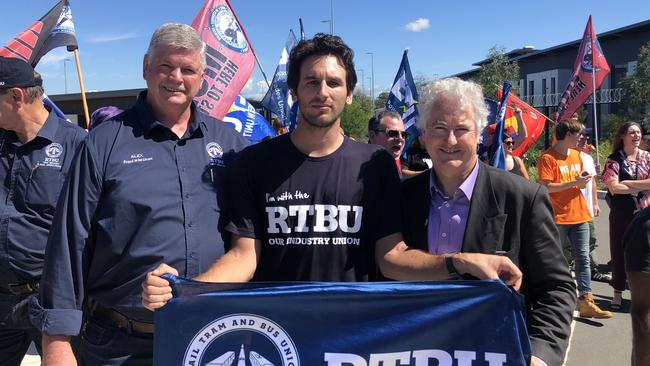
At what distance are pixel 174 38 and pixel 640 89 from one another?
1442 inches

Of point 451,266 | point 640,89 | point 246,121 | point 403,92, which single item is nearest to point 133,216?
point 451,266

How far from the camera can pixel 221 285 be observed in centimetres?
232

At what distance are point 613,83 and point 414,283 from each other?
169 ft

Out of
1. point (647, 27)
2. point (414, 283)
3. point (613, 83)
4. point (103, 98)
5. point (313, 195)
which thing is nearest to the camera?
point (414, 283)

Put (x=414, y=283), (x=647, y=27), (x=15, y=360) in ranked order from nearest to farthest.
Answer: (x=414, y=283)
(x=15, y=360)
(x=647, y=27)

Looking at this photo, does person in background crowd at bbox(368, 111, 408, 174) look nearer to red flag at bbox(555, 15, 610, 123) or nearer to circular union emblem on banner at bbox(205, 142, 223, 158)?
circular union emblem on banner at bbox(205, 142, 223, 158)

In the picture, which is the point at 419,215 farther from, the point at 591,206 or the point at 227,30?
the point at 591,206

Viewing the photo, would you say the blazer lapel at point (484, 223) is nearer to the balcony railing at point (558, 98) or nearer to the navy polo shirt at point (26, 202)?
the navy polo shirt at point (26, 202)

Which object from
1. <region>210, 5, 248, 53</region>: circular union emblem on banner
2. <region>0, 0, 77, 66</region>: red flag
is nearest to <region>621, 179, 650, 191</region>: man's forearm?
<region>210, 5, 248, 53</region>: circular union emblem on banner

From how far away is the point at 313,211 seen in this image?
100 inches

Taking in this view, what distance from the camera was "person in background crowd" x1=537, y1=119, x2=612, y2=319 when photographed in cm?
670

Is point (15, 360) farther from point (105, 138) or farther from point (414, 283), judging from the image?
point (414, 283)

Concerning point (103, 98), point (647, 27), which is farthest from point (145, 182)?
point (647, 27)

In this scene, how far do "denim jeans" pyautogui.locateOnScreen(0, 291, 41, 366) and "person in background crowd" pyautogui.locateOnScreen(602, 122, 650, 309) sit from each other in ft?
20.9
